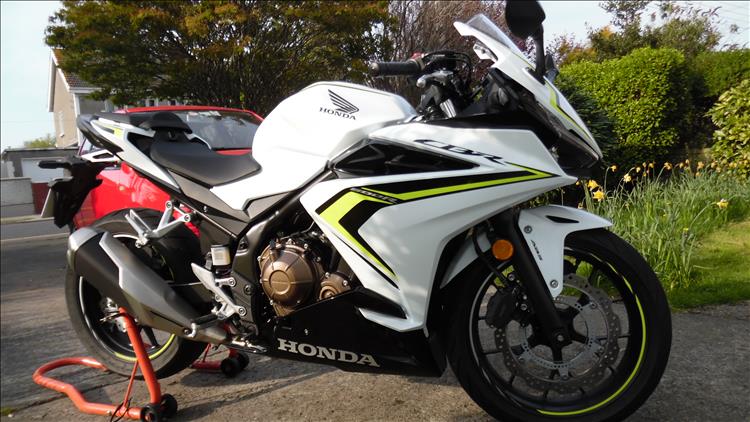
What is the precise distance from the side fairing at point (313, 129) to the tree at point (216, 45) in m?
10.2

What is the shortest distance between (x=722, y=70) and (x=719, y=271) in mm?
5533

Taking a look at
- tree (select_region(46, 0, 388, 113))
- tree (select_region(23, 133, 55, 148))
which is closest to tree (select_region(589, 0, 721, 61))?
tree (select_region(46, 0, 388, 113))

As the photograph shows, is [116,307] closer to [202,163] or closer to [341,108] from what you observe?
[202,163]

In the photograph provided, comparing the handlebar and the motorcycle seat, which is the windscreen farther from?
the motorcycle seat

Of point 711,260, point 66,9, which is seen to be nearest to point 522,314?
point 711,260

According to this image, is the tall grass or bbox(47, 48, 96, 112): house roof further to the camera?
bbox(47, 48, 96, 112): house roof

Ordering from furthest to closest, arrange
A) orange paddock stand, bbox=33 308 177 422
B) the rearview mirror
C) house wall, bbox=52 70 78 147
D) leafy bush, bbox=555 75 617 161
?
house wall, bbox=52 70 78 147 → leafy bush, bbox=555 75 617 161 → orange paddock stand, bbox=33 308 177 422 → the rearview mirror

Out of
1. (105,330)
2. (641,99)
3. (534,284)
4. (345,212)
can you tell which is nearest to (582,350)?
(534,284)

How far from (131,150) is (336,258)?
3.81ft

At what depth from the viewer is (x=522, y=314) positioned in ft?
7.27

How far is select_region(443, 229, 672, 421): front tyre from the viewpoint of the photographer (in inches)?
81.7

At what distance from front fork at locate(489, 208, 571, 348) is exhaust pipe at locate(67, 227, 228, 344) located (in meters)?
1.28

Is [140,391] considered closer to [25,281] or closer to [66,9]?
[25,281]

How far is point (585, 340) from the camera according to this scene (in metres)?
2.19
